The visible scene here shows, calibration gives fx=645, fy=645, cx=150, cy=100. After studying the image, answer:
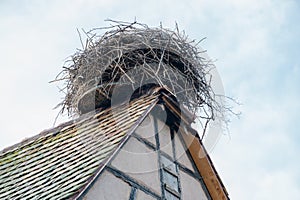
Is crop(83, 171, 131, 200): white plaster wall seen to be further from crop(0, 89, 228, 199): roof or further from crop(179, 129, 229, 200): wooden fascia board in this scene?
crop(179, 129, 229, 200): wooden fascia board

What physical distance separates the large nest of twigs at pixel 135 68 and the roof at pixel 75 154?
1.13ft

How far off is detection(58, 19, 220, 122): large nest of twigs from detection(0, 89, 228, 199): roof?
1.13 ft

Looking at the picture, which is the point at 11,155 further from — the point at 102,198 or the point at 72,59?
the point at 102,198

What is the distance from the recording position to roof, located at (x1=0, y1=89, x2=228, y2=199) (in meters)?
4.29

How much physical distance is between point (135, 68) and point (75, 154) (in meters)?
1.70

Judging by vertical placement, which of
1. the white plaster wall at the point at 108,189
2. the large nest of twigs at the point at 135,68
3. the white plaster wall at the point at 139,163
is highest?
the large nest of twigs at the point at 135,68

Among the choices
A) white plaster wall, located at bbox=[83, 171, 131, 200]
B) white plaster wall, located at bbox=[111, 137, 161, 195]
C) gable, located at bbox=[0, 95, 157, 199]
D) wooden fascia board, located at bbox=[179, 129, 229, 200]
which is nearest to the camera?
white plaster wall, located at bbox=[83, 171, 131, 200]

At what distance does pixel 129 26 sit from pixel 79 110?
40.2 inches

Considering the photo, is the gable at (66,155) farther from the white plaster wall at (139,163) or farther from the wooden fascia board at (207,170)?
the wooden fascia board at (207,170)

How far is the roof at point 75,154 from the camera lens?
14.1 ft

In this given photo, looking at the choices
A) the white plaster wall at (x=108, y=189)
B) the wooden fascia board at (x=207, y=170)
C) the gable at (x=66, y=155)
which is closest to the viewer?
the white plaster wall at (x=108, y=189)

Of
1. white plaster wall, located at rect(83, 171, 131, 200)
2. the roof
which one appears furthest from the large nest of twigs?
white plaster wall, located at rect(83, 171, 131, 200)

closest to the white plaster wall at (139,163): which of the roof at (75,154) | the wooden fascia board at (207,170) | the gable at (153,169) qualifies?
the gable at (153,169)

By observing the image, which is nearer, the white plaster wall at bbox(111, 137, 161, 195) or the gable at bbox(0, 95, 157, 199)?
the gable at bbox(0, 95, 157, 199)
